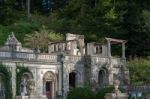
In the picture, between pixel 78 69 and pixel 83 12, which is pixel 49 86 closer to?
pixel 78 69

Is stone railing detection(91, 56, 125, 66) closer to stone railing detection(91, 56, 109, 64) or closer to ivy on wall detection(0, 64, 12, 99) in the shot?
stone railing detection(91, 56, 109, 64)

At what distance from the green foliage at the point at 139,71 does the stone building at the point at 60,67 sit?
774 millimetres

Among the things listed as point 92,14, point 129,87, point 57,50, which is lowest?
point 129,87

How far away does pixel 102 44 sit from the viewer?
59.6m

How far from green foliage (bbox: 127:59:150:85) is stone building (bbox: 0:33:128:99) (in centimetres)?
77

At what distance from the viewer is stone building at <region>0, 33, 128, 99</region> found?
4912cm

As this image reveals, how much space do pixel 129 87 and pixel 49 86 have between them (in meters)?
7.51

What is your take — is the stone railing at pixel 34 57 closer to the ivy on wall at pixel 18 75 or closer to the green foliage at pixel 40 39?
the ivy on wall at pixel 18 75

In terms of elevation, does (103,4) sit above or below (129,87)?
above

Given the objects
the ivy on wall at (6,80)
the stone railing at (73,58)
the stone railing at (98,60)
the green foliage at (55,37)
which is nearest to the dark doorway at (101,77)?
the stone railing at (98,60)

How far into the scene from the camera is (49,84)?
53.0 meters

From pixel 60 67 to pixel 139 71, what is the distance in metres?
9.33

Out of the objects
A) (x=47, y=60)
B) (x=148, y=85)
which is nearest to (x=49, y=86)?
(x=47, y=60)

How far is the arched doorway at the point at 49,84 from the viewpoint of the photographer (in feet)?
171
